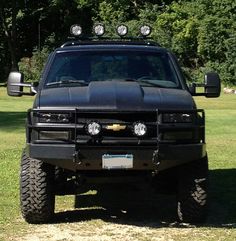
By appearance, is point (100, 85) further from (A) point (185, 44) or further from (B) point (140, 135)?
(A) point (185, 44)

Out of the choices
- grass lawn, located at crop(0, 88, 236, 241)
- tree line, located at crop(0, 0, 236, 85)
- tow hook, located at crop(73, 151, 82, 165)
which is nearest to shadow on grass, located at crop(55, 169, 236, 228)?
grass lawn, located at crop(0, 88, 236, 241)

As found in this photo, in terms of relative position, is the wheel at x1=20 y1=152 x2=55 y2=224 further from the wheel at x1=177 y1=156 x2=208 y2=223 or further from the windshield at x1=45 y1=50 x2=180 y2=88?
the wheel at x1=177 y1=156 x2=208 y2=223

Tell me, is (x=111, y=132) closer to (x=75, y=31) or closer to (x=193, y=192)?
(x=193, y=192)

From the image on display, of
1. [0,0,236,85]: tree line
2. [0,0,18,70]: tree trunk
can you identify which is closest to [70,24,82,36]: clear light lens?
[0,0,236,85]: tree line

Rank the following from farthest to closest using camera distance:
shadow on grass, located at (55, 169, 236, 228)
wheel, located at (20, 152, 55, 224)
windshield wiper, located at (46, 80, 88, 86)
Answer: windshield wiper, located at (46, 80, 88, 86)
shadow on grass, located at (55, 169, 236, 228)
wheel, located at (20, 152, 55, 224)

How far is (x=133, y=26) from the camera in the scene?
146 feet

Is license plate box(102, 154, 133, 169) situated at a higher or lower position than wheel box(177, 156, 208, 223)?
higher

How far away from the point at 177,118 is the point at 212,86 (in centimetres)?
124

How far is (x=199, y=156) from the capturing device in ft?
20.8

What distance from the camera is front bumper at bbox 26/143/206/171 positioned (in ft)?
Answer: 20.1

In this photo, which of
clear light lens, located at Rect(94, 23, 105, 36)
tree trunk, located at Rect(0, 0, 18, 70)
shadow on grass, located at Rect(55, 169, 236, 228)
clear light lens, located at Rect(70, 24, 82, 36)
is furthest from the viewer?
tree trunk, located at Rect(0, 0, 18, 70)

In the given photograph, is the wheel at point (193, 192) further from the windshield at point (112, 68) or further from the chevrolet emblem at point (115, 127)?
the windshield at point (112, 68)

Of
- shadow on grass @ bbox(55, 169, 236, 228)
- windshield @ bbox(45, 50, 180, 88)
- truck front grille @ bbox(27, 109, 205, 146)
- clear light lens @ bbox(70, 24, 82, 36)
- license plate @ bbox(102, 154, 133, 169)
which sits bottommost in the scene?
shadow on grass @ bbox(55, 169, 236, 228)

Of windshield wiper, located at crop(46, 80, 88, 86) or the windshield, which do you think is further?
the windshield
